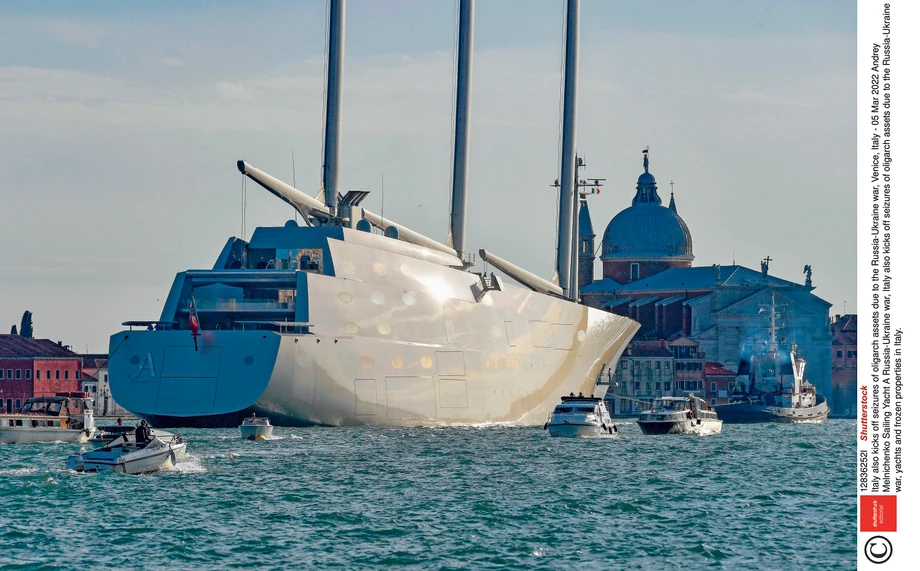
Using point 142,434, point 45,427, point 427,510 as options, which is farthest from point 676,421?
point 427,510

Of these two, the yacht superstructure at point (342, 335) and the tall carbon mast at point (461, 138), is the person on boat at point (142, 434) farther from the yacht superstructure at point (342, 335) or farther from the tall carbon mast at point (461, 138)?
the tall carbon mast at point (461, 138)

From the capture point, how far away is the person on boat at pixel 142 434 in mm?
60000

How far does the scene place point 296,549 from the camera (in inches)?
1615

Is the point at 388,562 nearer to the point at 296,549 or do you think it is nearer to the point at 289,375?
the point at 296,549

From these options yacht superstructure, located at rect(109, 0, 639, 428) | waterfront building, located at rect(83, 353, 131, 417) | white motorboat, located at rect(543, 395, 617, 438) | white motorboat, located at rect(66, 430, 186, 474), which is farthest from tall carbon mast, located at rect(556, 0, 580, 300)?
waterfront building, located at rect(83, 353, 131, 417)

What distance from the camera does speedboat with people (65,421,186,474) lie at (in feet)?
196

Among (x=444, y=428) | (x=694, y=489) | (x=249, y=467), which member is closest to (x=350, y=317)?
(x=444, y=428)

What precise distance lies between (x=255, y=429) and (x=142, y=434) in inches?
803

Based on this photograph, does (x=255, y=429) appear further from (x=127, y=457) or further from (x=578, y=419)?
(x=127, y=457)

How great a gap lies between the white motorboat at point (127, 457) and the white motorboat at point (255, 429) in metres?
18.6

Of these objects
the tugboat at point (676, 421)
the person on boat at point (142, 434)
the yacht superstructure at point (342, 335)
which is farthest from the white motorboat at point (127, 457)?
the tugboat at point (676, 421)

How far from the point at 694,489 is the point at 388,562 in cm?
2190
